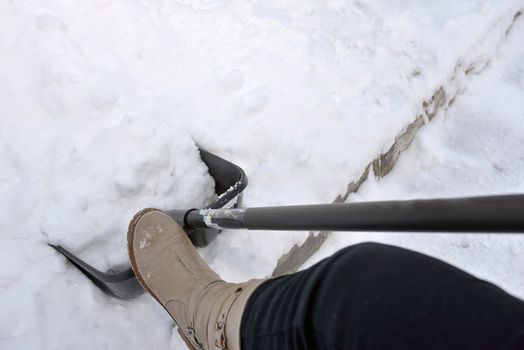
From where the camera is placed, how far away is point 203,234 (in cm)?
109

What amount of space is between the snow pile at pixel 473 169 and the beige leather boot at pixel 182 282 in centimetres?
43

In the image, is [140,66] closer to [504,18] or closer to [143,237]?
[143,237]

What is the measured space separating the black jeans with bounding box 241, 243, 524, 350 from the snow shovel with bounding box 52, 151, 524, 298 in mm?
49

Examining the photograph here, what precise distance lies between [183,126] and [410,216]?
0.82m

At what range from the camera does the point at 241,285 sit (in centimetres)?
83

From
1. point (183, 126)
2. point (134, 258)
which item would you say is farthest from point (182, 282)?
point (183, 126)

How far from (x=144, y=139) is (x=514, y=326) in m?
0.92

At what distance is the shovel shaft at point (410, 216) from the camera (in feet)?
1.55

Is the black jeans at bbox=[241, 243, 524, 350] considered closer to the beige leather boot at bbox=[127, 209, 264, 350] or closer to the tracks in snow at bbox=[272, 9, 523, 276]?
the beige leather boot at bbox=[127, 209, 264, 350]

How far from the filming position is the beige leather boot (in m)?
0.80

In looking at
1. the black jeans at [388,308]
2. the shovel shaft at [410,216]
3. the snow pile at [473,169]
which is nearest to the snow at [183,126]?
the snow pile at [473,169]

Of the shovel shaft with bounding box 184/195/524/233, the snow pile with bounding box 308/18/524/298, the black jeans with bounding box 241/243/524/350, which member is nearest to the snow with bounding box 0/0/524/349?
the snow pile with bounding box 308/18/524/298

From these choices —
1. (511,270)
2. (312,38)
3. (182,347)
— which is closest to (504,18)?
(312,38)

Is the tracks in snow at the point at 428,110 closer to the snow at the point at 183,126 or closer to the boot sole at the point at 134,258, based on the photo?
the snow at the point at 183,126
